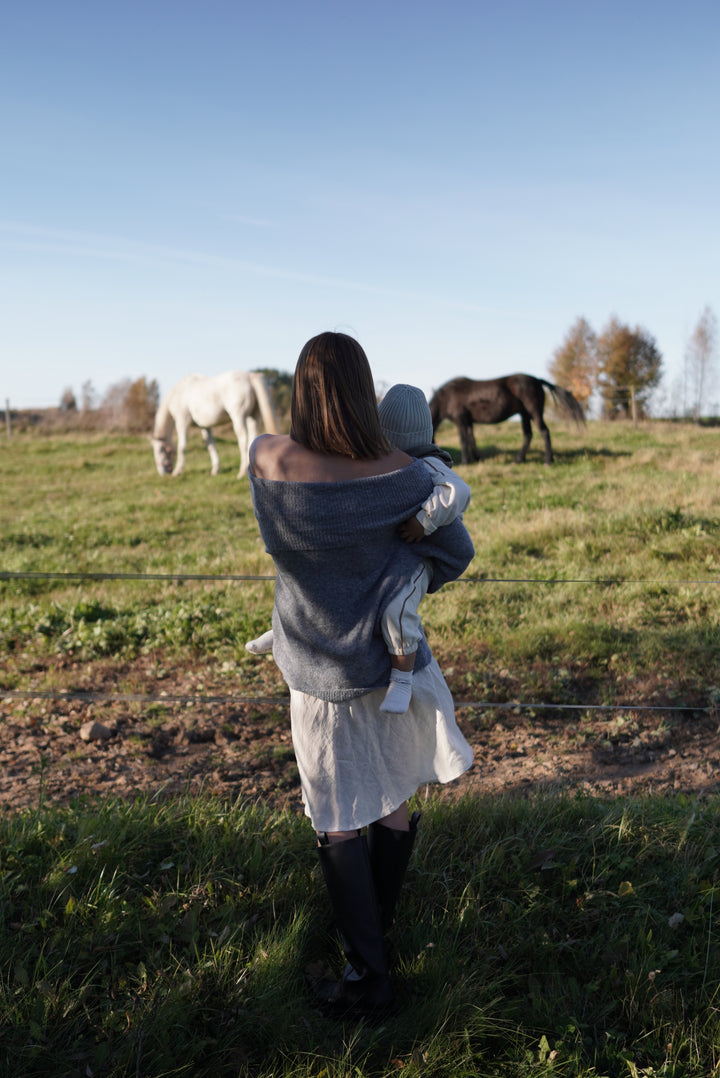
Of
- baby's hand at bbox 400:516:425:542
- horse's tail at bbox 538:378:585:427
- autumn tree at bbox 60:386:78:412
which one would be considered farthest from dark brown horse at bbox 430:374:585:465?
autumn tree at bbox 60:386:78:412

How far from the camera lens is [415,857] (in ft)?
8.63

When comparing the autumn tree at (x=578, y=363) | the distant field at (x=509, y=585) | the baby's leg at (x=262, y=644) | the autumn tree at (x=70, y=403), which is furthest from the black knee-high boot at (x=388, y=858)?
the autumn tree at (x=578, y=363)

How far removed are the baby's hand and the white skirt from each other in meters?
0.39

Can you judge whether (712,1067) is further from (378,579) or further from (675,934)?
(378,579)

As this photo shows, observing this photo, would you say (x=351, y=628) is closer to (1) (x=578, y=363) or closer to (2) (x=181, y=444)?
(2) (x=181, y=444)

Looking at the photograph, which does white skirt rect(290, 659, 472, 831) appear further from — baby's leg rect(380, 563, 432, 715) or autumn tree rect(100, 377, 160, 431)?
autumn tree rect(100, 377, 160, 431)

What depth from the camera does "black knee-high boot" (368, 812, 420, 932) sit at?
208 cm

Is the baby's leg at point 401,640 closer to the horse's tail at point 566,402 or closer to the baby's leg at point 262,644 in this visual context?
the baby's leg at point 262,644

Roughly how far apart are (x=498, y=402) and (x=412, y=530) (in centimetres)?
1176

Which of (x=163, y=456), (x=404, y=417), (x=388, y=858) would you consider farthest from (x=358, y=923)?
(x=163, y=456)

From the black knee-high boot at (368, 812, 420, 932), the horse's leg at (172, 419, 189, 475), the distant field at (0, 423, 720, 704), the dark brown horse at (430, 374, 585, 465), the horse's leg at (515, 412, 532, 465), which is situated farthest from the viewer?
the horse's leg at (172, 419, 189, 475)

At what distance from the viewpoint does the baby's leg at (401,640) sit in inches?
74.4

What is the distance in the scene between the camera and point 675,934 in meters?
2.37

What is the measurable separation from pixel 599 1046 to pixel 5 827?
2.03 m
